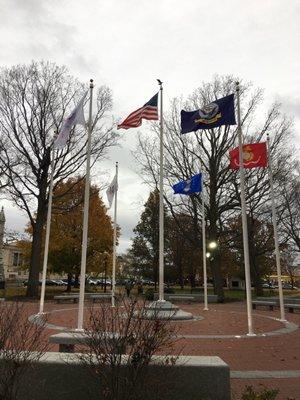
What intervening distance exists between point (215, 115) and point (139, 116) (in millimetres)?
3047

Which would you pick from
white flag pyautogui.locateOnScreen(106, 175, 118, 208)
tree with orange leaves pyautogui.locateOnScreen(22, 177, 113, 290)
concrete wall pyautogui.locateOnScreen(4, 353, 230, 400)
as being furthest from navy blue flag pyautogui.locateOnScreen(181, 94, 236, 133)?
tree with orange leaves pyautogui.locateOnScreen(22, 177, 113, 290)

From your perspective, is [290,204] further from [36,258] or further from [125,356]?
[125,356]

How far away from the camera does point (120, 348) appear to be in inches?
204

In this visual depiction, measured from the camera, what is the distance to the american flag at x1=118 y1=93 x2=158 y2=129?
611 inches

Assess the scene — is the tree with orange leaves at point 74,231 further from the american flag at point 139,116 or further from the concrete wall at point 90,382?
the concrete wall at point 90,382

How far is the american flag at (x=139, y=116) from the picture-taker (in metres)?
15.5

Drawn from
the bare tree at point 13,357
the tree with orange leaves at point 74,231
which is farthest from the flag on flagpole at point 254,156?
the tree with orange leaves at point 74,231

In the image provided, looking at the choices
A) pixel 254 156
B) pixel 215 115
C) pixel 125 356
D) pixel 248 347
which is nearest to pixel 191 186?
pixel 254 156

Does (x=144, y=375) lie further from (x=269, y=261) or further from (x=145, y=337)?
(x=269, y=261)

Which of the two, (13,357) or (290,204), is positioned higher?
(290,204)

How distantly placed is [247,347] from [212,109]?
7941mm

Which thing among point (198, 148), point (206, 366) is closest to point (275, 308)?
point (198, 148)

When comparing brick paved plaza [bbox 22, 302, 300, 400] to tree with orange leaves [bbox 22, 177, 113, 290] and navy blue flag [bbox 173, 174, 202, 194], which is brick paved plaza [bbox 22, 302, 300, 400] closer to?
navy blue flag [bbox 173, 174, 202, 194]

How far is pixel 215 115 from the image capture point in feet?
46.5
